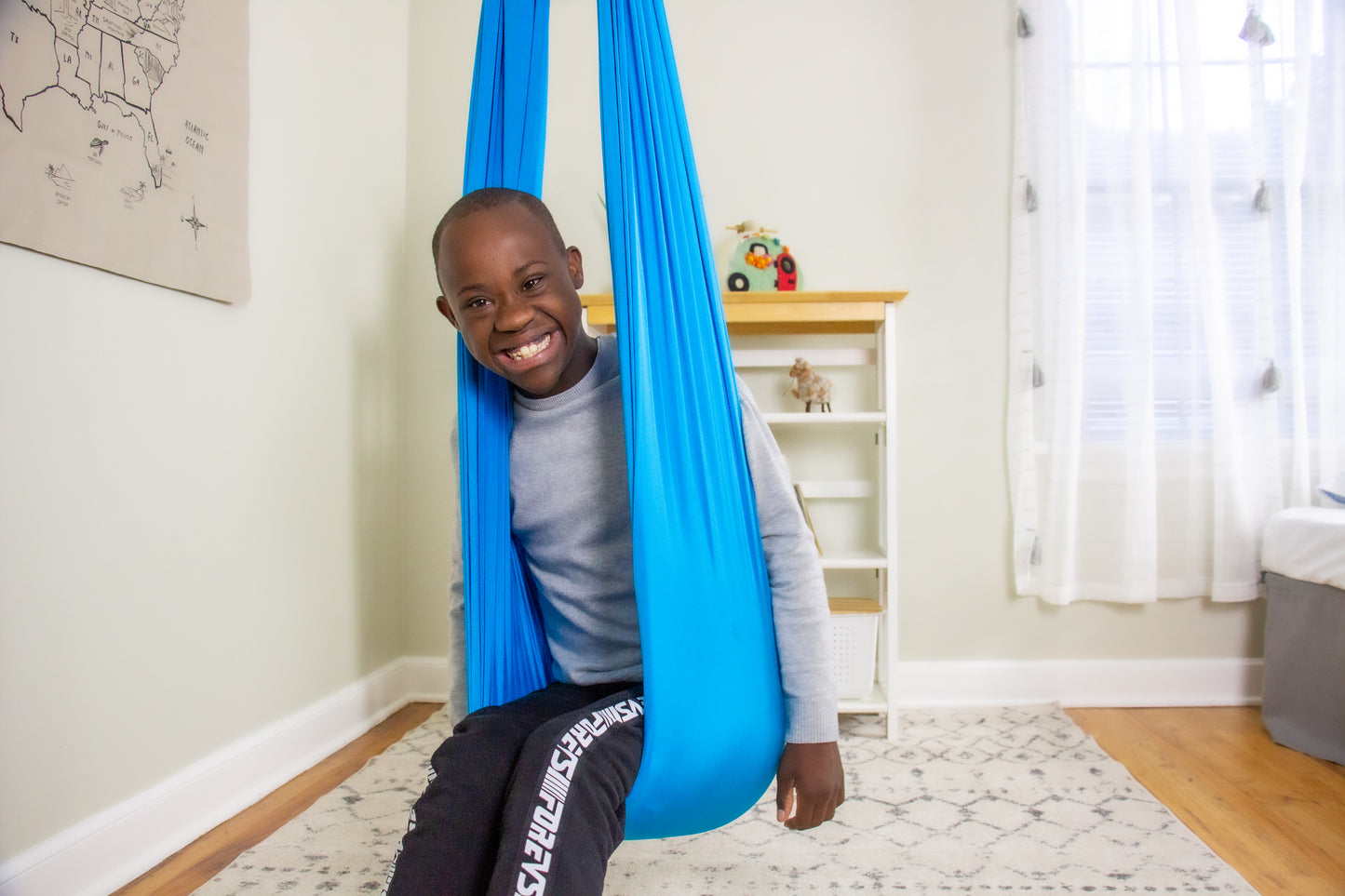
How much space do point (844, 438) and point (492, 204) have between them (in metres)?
1.41

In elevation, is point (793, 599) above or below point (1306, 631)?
above

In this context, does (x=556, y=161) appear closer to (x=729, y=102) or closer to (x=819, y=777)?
(x=729, y=102)

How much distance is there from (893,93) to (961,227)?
41cm

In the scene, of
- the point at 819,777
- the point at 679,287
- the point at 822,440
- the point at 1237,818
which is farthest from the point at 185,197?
the point at 1237,818

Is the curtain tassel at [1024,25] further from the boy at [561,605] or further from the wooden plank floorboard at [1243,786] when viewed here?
the wooden plank floorboard at [1243,786]

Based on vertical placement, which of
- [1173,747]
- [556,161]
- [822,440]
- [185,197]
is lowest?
[1173,747]

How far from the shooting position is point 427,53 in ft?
7.38

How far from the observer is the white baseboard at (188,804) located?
A: 44.6 inches

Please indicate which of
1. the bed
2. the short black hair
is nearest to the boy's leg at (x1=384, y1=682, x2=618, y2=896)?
the short black hair

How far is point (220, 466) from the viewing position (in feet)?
4.88

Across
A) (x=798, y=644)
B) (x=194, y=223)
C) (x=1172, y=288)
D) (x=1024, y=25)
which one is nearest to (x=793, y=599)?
(x=798, y=644)

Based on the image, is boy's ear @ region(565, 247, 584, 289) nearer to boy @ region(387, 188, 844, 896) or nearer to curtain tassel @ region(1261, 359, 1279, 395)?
boy @ region(387, 188, 844, 896)

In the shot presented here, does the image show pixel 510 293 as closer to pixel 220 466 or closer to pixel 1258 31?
pixel 220 466

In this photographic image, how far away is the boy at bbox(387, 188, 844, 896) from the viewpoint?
774 millimetres
